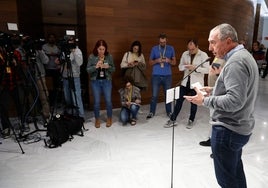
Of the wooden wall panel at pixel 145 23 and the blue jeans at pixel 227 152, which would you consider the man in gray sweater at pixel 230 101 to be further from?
the wooden wall panel at pixel 145 23

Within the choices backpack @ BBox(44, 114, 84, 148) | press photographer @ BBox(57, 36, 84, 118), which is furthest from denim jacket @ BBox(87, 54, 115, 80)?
backpack @ BBox(44, 114, 84, 148)

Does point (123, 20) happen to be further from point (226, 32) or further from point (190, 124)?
point (226, 32)

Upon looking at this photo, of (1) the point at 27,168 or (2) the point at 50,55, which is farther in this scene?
(2) the point at 50,55

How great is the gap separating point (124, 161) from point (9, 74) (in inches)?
77.9

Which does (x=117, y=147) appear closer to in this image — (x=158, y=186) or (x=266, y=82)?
(x=158, y=186)

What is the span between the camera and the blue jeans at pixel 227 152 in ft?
4.66

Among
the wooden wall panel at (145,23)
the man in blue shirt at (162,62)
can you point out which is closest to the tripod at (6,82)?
the wooden wall panel at (145,23)

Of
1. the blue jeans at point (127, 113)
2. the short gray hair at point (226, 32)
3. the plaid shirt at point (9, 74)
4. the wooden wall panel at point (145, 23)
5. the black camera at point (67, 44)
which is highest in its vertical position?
the wooden wall panel at point (145, 23)

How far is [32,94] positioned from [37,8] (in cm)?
235

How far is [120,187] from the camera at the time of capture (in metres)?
2.19

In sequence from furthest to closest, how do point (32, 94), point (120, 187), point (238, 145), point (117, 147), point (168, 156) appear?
point (32, 94), point (117, 147), point (168, 156), point (120, 187), point (238, 145)

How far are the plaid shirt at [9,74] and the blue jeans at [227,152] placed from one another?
2.71 m

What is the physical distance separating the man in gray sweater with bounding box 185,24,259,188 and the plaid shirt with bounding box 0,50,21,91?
257 cm

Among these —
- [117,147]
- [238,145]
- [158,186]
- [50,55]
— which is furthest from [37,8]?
[238,145]
